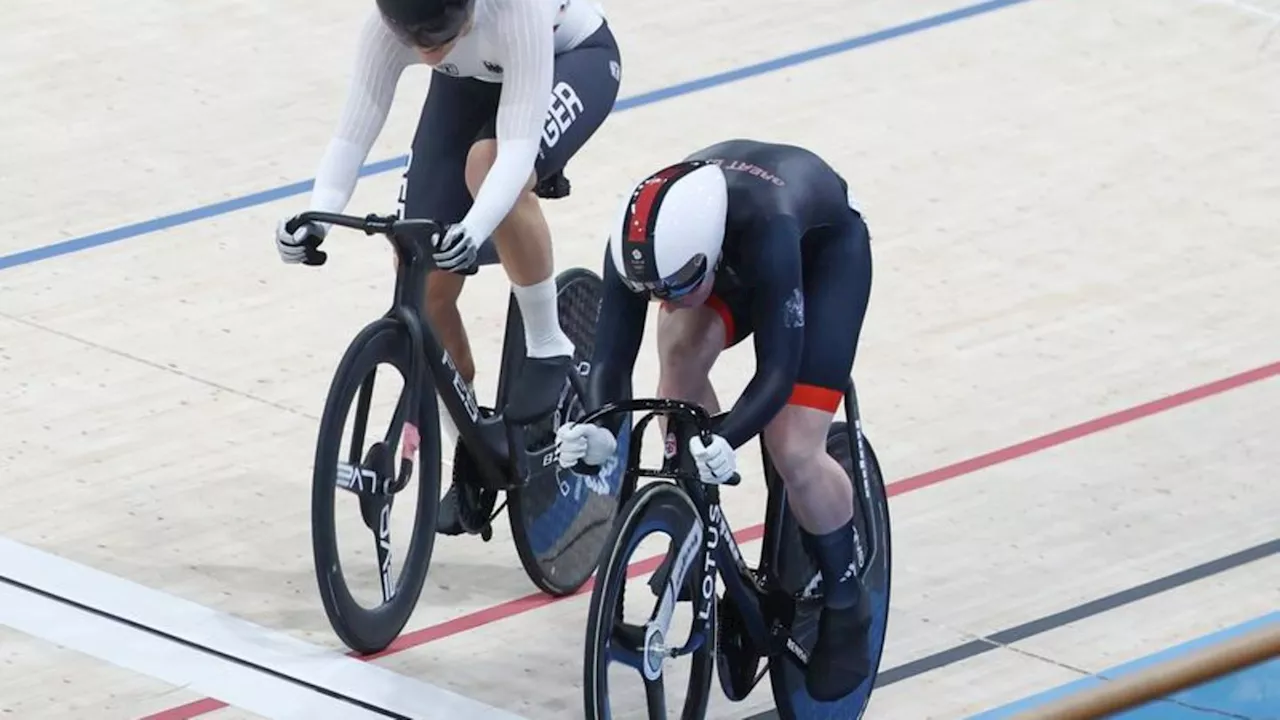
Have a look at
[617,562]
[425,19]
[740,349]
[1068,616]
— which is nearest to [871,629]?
[1068,616]

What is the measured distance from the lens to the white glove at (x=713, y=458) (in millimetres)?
4445

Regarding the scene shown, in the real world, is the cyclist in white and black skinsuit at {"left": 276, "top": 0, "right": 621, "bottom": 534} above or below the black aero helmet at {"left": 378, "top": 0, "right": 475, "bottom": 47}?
below

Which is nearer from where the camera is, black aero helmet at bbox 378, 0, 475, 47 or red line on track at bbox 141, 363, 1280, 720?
black aero helmet at bbox 378, 0, 475, 47

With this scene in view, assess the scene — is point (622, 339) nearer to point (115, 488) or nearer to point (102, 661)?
point (102, 661)

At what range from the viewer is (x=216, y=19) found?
1012 centimetres

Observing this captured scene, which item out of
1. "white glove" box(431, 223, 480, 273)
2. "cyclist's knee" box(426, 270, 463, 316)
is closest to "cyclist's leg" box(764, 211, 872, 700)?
"white glove" box(431, 223, 480, 273)

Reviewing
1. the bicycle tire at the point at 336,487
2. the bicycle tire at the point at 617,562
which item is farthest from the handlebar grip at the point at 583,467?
the bicycle tire at the point at 336,487

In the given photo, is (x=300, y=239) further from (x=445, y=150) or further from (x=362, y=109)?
(x=445, y=150)

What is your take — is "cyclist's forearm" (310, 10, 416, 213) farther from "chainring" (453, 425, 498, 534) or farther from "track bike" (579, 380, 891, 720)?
"track bike" (579, 380, 891, 720)

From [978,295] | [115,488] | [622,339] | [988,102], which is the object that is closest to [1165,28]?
[988,102]

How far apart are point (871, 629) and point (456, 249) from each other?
3.62 ft

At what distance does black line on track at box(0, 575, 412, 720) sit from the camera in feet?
17.0

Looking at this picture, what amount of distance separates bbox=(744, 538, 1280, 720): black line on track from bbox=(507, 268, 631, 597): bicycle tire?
2.37ft

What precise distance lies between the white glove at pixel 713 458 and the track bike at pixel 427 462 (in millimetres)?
808
